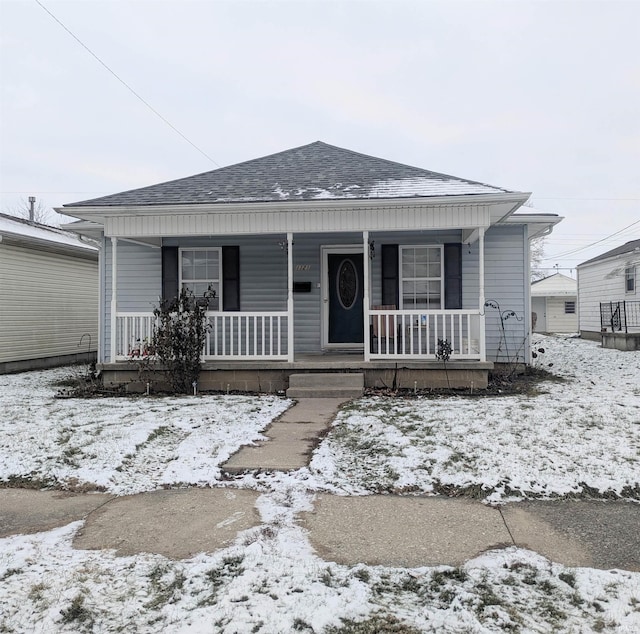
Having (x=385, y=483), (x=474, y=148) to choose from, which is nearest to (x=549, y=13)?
(x=385, y=483)

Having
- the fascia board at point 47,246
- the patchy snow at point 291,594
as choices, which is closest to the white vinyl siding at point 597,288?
the fascia board at point 47,246

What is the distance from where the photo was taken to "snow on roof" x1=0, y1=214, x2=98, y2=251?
11.4m

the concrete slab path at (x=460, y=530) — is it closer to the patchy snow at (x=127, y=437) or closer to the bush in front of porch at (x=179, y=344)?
the patchy snow at (x=127, y=437)

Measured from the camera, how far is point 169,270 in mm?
9500

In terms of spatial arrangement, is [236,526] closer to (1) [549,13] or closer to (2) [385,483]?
(2) [385,483]

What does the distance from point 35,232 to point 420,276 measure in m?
9.23

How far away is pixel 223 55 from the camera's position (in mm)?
16625

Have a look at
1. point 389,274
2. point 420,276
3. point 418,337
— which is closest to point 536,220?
point 420,276

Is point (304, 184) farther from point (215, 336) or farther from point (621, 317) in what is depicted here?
point (621, 317)

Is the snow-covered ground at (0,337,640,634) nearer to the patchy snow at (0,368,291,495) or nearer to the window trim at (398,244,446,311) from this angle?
the patchy snow at (0,368,291,495)

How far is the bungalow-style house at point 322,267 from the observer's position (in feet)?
25.5

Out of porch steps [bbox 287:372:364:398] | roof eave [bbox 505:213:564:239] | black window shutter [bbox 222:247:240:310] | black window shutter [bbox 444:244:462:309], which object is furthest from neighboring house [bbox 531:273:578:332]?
porch steps [bbox 287:372:364:398]

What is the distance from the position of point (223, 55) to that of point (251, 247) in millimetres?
10230

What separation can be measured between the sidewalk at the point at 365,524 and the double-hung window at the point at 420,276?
5.93m
